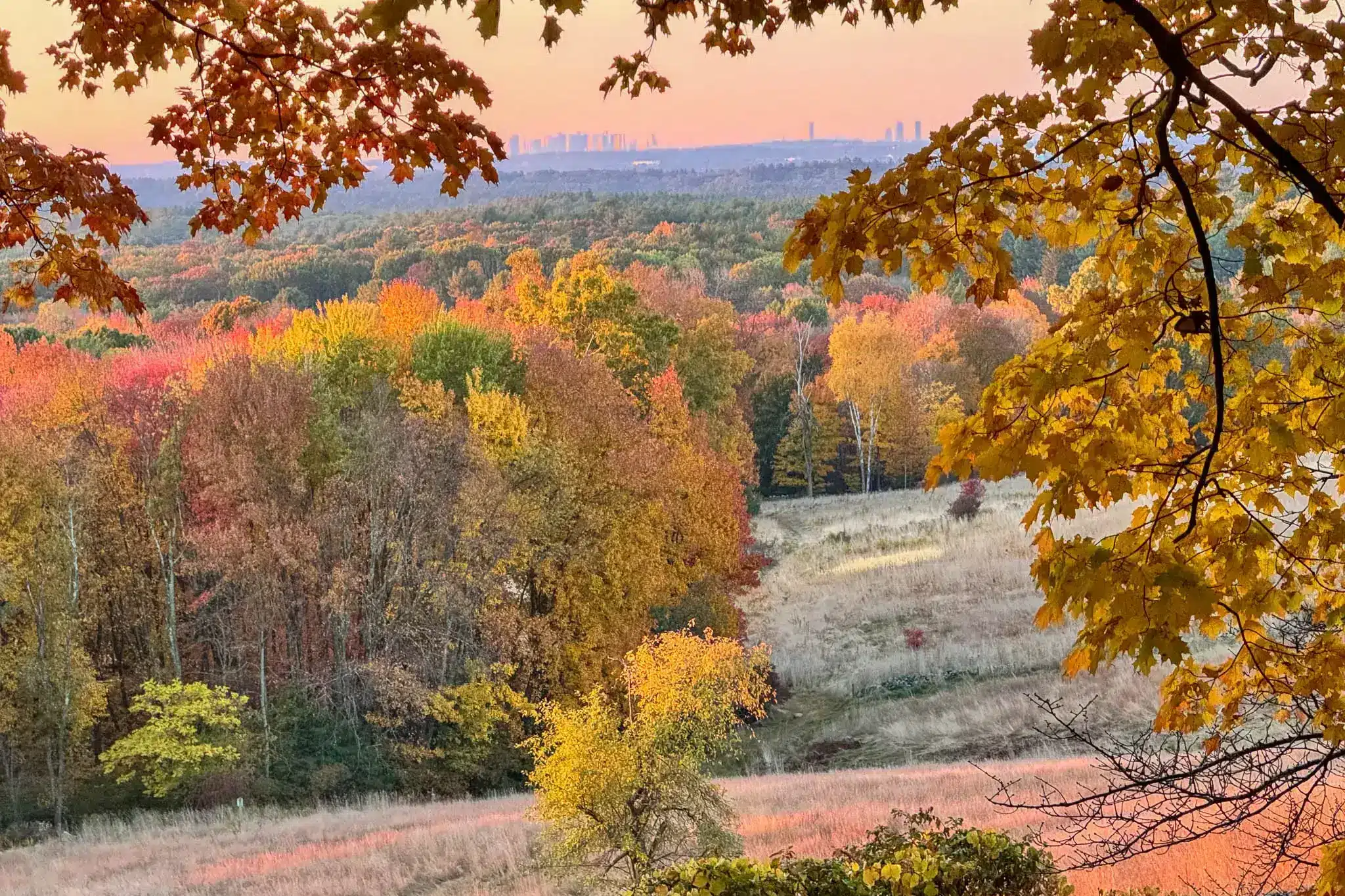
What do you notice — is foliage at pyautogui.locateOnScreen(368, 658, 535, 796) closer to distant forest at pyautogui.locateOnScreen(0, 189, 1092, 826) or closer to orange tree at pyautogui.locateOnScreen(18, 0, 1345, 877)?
distant forest at pyautogui.locateOnScreen(0, 189, 1092, 826)

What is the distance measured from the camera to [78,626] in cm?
2306

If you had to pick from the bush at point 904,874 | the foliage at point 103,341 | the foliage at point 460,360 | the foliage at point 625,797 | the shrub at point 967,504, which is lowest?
the shrub at point 967,504

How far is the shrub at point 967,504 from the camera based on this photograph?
39125 mm

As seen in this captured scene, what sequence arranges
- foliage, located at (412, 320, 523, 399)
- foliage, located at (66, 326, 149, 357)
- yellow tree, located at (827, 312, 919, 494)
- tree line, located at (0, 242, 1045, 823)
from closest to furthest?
tree line, located at (0, 242, 1045, 823)
foliage, located at (412, 320, 523, 399)
foliage, located at (66, 326, 149, 357)
yellow tree, located at (827, 312, 919, 494)

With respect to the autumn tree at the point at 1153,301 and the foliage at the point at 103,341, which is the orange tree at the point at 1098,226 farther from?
the foliage at the point at 103,341

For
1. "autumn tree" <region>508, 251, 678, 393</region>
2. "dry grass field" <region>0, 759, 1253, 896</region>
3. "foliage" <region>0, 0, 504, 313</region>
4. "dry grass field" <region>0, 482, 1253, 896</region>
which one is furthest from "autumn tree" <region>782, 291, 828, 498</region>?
"foliage" <region>0, 0, 504, 313</region>

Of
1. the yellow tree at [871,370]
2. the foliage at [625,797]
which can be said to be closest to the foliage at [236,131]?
the foliage at [625,797]

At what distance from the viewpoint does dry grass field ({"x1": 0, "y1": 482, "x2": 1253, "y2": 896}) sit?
538 inches

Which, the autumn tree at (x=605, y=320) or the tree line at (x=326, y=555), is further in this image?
the autumn tree at (x=605, y=320)

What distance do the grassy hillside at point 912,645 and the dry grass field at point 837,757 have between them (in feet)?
0.21

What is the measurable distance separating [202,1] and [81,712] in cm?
2166

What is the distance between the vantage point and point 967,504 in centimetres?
3941

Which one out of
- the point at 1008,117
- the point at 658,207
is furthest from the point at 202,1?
the point at 658,207

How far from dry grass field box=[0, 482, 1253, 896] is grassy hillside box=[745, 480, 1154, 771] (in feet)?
0.21
